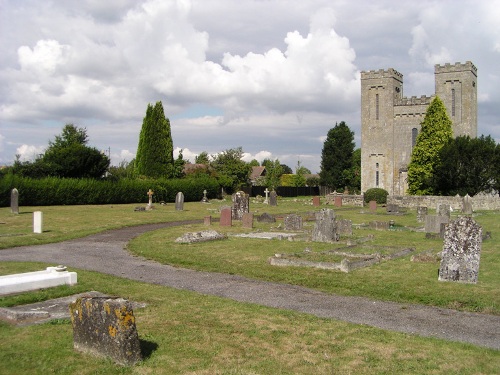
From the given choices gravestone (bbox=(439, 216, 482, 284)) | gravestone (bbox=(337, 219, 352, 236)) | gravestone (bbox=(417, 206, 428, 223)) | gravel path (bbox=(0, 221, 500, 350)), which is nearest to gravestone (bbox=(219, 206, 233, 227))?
gravestone (bbox=(337, 219, 352, 236))

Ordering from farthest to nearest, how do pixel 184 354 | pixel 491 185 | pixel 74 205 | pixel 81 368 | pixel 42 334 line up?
pixel 491 185, pixel 74 205, pixel 42 334, pixel 184 354, pixel 81 368

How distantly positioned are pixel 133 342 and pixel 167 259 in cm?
848

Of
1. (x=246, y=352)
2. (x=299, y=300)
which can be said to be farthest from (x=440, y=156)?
(x=246, y=352)

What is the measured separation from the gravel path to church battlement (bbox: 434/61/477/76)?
54867mm

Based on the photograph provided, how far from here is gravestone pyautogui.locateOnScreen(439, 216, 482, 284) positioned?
1136cm

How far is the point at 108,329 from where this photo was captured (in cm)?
604

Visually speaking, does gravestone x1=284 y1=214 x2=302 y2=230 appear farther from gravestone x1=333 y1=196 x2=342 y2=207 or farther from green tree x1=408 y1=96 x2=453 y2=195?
green tree x1=408 y1=96 x2=453 y2=195

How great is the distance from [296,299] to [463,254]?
14.5 feet

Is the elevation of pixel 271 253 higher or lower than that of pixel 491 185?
lower

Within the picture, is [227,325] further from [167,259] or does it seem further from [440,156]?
[440,156]

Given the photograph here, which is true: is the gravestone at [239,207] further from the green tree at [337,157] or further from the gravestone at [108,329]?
the green tree at [337,157]

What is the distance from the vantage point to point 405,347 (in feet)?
22.2

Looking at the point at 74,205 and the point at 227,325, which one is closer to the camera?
the point at 227,325

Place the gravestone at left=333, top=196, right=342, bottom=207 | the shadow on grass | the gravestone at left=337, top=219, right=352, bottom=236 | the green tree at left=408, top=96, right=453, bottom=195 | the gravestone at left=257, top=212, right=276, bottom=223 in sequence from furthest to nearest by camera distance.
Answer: the green tree at left=408, top=96, right=453, bottom=195
the gravestone at left=333, top=196, right=342, bottom=207
the gravestone at left=257, top=212, right=276, bottom=223
the gravestone at left=337, top=219, right=352, bottom=236
the shadow on grass
